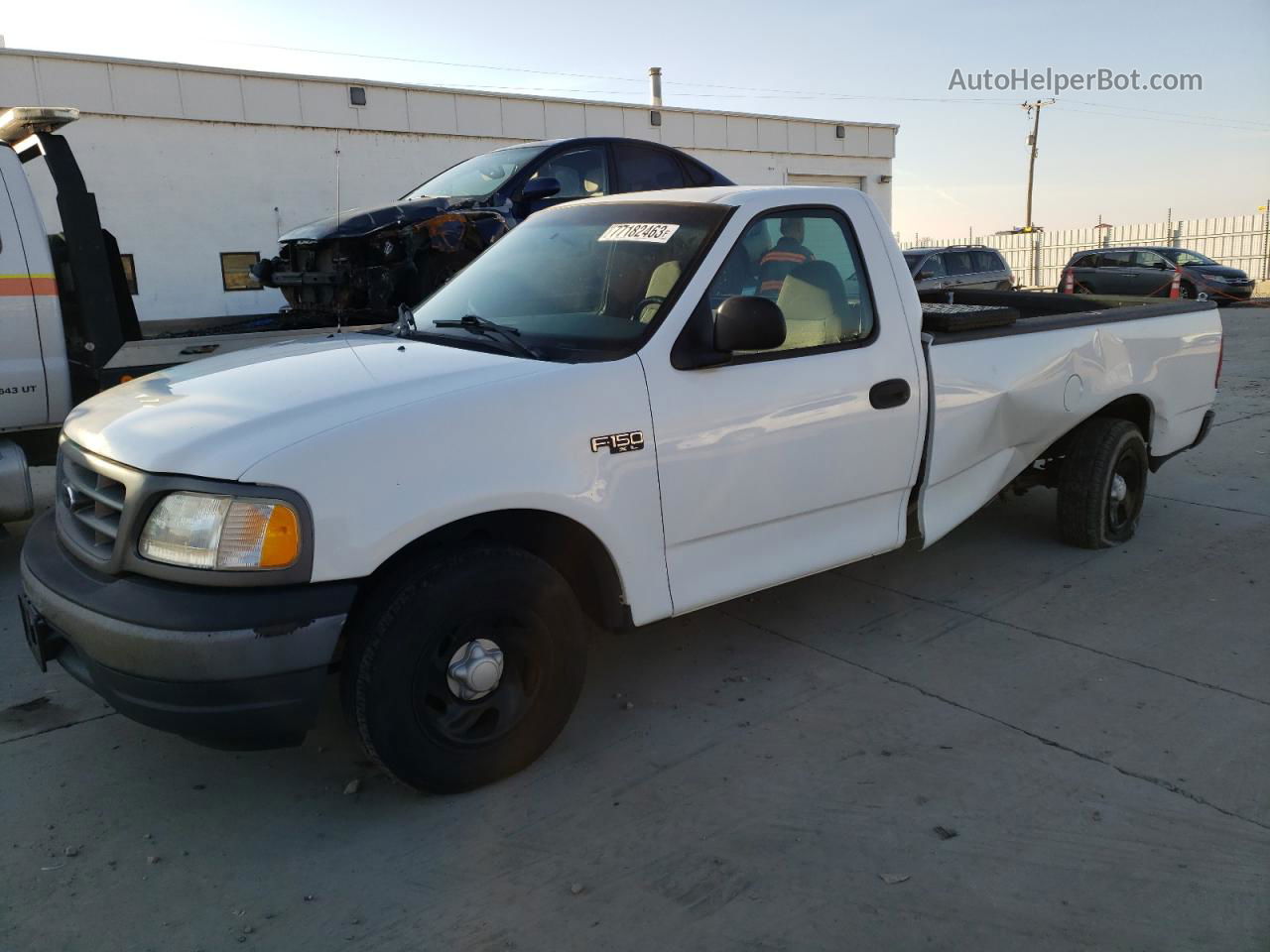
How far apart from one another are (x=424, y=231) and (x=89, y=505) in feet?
14.1

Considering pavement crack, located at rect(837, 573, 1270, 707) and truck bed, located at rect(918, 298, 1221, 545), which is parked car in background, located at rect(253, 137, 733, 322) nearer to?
truck bed, located at rect(918, 298, 1221, 545)

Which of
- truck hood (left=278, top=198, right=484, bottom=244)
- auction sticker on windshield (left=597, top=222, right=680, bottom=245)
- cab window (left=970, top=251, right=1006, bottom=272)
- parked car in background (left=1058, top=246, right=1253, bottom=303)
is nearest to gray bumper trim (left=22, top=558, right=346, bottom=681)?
auction sticker on windshield (left=597, top=222, right=680, bottom=245)

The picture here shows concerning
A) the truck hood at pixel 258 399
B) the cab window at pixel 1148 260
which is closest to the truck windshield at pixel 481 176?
the truck hood at pixel 258 399

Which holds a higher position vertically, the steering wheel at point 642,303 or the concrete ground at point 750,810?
the steering wheel at point 642,303

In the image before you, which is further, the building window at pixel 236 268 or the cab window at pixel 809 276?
the building window at pixel 236 268

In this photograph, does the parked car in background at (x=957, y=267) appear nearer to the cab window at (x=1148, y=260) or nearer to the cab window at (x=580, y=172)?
the cab window at (x=1148, y=260)

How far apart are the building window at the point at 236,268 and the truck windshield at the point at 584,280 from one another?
13206 millimetres

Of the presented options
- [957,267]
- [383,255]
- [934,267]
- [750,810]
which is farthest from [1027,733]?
[957,267]

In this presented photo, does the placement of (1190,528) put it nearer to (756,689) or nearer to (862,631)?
(862,631)

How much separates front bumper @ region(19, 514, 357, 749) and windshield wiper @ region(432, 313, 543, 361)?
3.42 feet

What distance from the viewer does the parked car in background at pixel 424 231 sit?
692 cm

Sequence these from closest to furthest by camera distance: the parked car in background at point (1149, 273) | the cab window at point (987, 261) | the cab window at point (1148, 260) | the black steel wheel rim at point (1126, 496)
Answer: the black steel wheel rim at point (1126, 496)
the cab window at point (987, 261)
the parked car in background at point (1149, 273)
the cab window at point (1148, 260)

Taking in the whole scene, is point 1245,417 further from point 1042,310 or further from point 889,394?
point 889,394

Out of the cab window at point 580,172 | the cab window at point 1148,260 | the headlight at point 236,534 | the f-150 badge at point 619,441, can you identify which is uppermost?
the cab window at point 580,172
